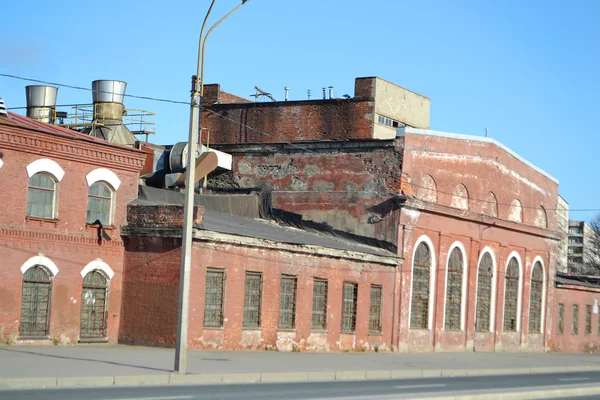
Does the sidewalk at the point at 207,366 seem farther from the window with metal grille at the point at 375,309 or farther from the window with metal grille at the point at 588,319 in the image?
the window with metal grille at the point at 588,319

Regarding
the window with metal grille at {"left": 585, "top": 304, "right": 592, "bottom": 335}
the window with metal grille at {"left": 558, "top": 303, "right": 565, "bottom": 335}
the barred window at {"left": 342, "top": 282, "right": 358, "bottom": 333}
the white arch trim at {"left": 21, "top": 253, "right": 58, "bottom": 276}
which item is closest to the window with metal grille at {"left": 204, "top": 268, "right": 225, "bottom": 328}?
the white arch trim at {"left": 21, "top": 253, "right": 58, "bottom": 276}

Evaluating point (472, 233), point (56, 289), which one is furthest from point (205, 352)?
point (472, 233)

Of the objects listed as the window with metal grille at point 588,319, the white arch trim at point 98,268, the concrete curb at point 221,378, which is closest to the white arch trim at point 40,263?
the white arch trim at point 98,268

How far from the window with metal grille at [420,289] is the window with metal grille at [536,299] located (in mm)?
10445

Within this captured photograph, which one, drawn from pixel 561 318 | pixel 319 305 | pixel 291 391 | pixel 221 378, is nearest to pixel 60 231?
pixel 221 378

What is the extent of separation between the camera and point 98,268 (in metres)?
27.0

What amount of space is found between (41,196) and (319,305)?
10.5 meters

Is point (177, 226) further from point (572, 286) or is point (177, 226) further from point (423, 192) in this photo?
point (572, 286)

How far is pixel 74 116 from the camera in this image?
4103 cm

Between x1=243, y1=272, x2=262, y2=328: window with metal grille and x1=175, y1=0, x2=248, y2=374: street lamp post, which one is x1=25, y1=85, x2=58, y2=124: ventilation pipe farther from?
x1=175, y1=0, x2=248, y2=374: street lamp post

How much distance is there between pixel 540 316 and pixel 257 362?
27.2 metres

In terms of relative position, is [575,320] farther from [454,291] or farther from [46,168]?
[46,168]

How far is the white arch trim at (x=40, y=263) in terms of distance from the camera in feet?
81.8

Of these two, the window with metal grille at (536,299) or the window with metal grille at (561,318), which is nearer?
the window with metal grille at (536,299)
